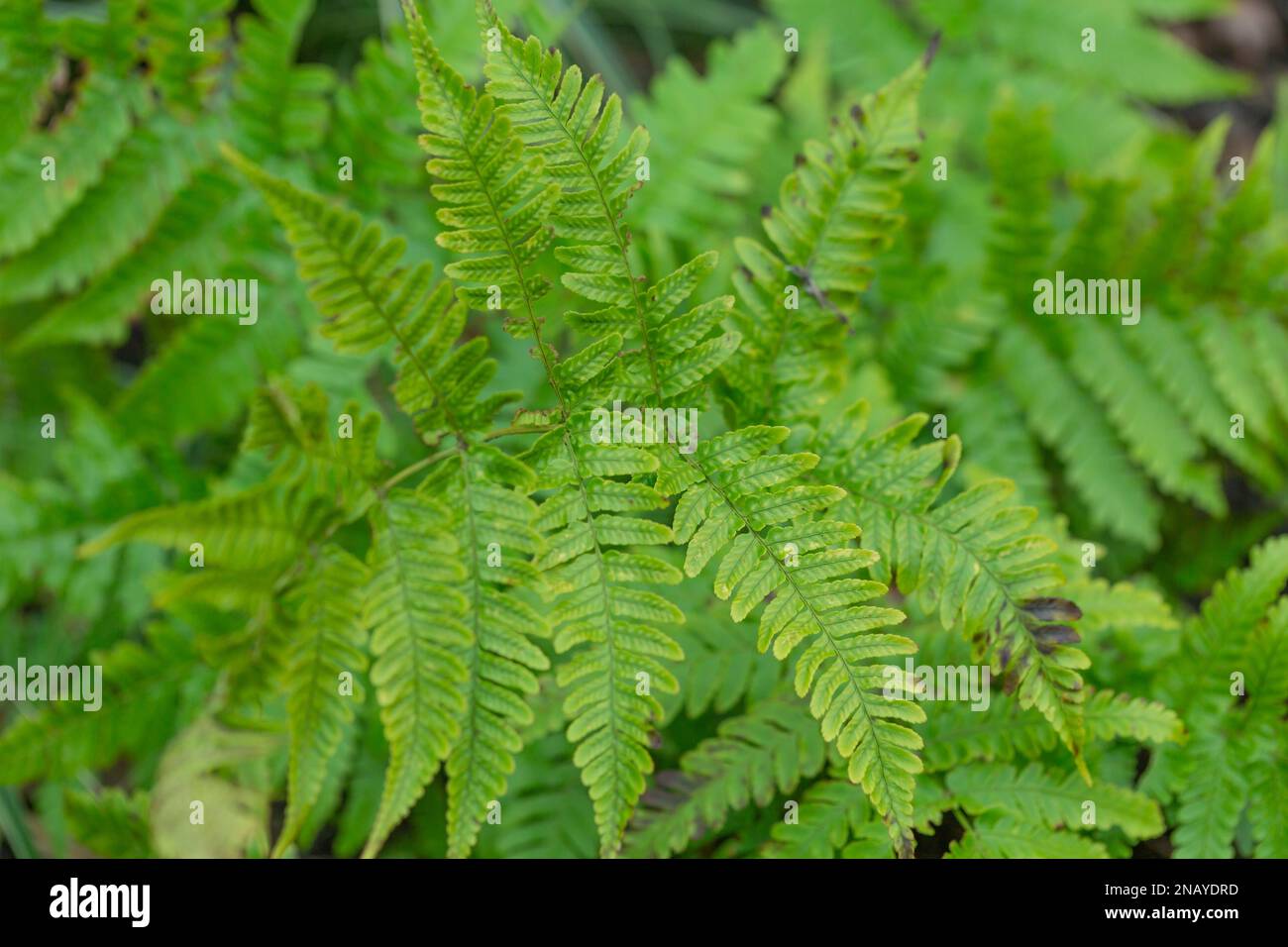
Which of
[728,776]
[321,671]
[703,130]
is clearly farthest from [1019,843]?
[703,130]

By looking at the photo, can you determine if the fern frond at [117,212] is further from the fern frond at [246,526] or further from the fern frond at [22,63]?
the fern frond at [246,526]

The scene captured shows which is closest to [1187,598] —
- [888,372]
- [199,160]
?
[888,372]

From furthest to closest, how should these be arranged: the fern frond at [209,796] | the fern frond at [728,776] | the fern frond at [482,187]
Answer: the fern frond at [209,796], the fern frond at [728,776], the fern frond at [482,187]

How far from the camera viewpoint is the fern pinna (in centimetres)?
161

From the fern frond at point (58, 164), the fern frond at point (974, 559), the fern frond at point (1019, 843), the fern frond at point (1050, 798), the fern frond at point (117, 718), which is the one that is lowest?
the fern frond at point (1019, 843)

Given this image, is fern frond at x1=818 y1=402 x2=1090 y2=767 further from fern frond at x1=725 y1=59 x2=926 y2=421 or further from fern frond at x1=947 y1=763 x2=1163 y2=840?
fern frond at x1=947 y1=763 x2=1163 y2=840

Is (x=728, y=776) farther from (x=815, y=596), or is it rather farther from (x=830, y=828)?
(x=815, y=596)

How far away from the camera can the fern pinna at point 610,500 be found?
1611mm

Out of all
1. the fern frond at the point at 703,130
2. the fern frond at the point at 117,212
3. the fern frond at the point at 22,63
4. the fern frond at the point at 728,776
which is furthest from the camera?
the fern frond at the point at 703,130

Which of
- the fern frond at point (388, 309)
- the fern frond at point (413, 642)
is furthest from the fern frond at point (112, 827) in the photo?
the fern frond at point (388, 309)

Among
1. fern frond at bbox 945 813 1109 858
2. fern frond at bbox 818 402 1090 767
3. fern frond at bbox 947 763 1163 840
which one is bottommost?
fern frond at bbox 945 813 1109 858

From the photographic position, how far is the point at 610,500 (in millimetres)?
1651

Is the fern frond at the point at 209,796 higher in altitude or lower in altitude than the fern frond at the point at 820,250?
lower

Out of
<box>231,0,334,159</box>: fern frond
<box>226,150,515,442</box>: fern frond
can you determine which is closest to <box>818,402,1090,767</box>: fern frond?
<box>226,150,515,442</box>: fern frond
